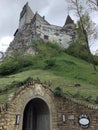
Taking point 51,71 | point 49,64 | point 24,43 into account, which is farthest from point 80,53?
point 51,71

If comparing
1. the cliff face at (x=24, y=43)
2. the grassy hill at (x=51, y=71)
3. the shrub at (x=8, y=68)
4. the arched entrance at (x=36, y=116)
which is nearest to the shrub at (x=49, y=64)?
the grassy hill at (x=51, y=71)

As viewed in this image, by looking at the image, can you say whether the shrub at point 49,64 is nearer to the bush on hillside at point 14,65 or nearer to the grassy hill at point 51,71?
the grassy hill at point 51,71

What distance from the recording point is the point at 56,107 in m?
12.5

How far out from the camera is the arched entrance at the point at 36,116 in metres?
12.7

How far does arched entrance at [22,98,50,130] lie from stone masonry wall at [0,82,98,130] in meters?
0.38

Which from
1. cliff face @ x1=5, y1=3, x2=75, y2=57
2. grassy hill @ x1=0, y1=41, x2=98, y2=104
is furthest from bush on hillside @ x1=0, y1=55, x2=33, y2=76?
cliff face @ x1=5, y1=3, x2=75, y2=57

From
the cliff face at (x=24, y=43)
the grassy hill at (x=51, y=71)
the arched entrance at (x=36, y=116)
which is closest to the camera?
the arched entrance at (x=36, y=116)

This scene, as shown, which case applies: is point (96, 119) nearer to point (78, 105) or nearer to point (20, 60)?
point (78, 105)

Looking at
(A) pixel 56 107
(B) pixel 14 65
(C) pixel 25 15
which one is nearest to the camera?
(A) pixel 56 107

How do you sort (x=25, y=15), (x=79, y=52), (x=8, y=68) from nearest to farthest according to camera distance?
(x=8, y=68), (x=79, y=52), (x=25, y=15)

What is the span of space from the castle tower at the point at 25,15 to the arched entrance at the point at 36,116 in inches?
1551

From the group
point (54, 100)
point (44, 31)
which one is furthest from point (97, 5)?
point (44, 31)

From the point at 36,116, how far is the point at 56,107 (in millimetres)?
1521

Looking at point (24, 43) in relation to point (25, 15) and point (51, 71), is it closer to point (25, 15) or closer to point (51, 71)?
point (25, 15)
